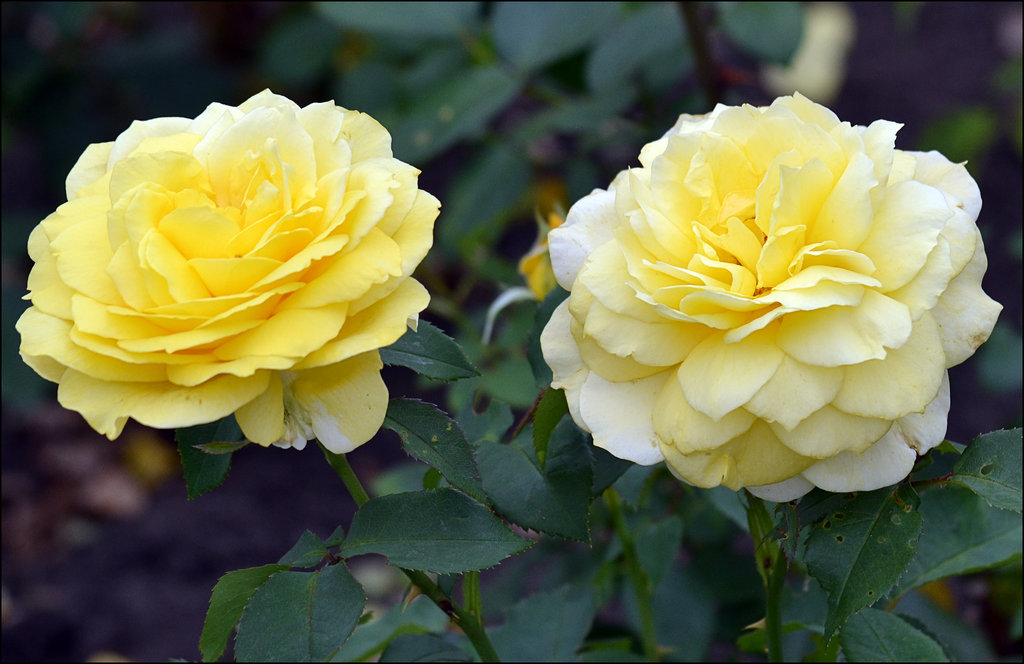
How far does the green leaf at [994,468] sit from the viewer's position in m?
0.70

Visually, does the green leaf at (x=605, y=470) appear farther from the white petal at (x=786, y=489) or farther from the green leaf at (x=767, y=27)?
the green leaf at (x=767, y=27)

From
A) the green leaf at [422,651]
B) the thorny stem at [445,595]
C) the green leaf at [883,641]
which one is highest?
the thorny stem at [445,595]

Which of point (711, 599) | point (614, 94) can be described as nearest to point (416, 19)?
point (614, 94)

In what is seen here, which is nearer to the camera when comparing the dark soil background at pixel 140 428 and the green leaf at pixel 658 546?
the green leaf at pixel 658 546

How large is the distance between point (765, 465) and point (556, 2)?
1.11 m

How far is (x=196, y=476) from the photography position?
0.74 m

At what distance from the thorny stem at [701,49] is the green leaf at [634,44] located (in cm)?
8

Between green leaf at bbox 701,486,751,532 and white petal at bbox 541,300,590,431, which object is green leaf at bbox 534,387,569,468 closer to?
white petal at bbox 541,300,590,431

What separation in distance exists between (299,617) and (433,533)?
11 cm

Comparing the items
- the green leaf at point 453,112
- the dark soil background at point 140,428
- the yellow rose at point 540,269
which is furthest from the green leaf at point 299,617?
the dark soil background at point 140,428

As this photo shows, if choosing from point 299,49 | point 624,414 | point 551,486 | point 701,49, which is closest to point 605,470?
point 551,486

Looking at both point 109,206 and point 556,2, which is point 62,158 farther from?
point 109,206

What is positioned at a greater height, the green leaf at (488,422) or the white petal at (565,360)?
the white petal at (565,360)

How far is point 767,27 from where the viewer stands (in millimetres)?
1449
